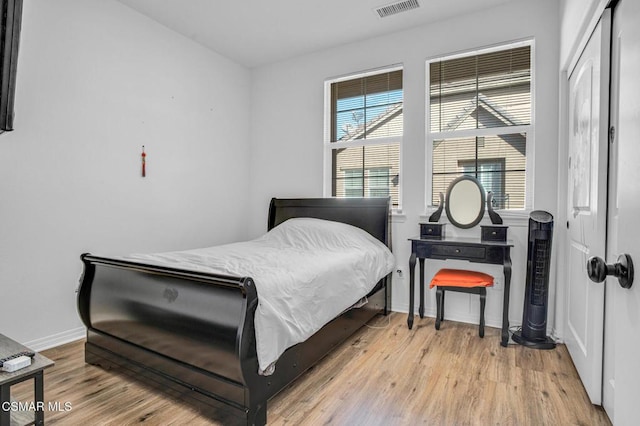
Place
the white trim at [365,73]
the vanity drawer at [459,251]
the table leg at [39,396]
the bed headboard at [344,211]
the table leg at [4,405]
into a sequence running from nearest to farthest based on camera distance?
the table leg at [4,405] → the table leg at [39,396] → the vanity drawer at [459,251] → the bed headboard at [344,211] → the white trim at [365,73]

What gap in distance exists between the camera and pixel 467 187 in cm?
322

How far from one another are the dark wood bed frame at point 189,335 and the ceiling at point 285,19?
2.34 m

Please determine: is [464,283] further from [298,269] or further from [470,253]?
[298,269]

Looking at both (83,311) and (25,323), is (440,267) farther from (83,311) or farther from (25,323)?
(25,323)

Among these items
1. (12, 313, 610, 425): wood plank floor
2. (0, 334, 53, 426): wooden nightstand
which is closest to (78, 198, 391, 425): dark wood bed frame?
(12, 313, 610, 425): wood plank floor

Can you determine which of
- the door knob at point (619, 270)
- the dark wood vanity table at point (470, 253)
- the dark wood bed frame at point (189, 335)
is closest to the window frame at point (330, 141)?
the dark wood vanity table at point (470, 253)

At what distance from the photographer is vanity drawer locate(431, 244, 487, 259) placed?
114 inches

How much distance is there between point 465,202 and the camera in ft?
10.6

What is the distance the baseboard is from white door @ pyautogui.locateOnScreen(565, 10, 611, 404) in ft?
11.7

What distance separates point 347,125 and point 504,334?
2562 millimetres

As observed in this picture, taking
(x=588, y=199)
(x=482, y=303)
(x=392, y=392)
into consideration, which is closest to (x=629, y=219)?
(x=588, y=199)

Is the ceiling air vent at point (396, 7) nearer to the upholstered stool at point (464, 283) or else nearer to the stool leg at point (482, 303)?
the upholstered stool at point (464, 283)

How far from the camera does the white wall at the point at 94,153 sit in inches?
101

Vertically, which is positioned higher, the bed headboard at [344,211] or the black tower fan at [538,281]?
the bed headboard at [344,211]
